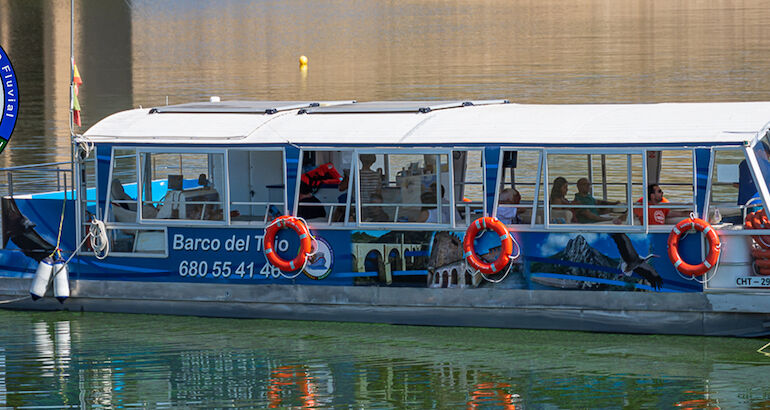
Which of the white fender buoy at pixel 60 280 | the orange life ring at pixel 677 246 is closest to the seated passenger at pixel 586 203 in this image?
the orange life ring at pixel 677 246

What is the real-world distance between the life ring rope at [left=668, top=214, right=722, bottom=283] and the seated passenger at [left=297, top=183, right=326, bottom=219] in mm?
4714

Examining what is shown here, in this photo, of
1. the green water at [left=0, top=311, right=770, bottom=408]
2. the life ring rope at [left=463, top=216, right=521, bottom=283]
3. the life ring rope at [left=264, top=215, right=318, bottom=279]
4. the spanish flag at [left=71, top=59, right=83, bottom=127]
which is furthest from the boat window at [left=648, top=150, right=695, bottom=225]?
the spanish flag at [left=71, top=59, right=83, bottom=127]

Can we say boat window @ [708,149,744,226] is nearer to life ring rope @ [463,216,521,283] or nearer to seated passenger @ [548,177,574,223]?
seated passenger @ [548,177,574,223]

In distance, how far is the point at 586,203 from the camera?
14906mm

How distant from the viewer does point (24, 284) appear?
674 inches

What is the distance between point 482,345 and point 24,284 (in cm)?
687

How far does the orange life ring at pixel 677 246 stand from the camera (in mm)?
13781

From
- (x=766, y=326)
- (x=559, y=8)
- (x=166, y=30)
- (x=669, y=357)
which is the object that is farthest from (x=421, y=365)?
(x=559, y=8)

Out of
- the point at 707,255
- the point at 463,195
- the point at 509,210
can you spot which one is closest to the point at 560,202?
the point at 509,210

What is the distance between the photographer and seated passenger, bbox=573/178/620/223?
14.6 m

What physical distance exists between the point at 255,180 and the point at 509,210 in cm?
397

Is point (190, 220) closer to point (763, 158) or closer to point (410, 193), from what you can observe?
point (410, 193)

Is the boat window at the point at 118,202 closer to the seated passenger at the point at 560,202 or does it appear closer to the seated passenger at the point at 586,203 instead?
the seated passenger at the point at 560,202

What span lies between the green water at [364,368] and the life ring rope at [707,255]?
1.00 m
